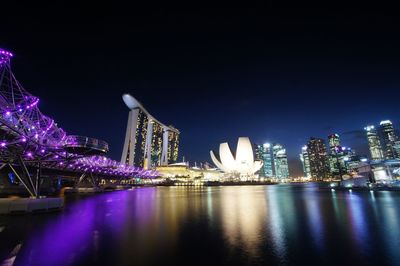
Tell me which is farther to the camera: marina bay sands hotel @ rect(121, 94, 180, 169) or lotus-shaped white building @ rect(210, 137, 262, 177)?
lotus-shaped white building @ rect(210, 137, 262, 177)

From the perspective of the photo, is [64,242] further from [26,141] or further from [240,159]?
[240,159]

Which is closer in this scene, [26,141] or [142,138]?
[26,141]

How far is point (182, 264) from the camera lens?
825cm

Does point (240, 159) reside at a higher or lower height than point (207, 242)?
higher

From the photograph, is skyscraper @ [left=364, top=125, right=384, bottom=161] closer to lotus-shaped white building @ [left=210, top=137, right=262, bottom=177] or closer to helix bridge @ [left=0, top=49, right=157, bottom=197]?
lotus-shaped white building @ [left=210, top=137, right=262, bottom=177]

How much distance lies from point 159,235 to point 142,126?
13329 centimetres

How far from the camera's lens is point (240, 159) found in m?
Answer: 147

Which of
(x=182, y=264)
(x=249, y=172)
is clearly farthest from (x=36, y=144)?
(x=249, y=172)

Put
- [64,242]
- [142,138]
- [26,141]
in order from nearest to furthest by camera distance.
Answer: [64,242] < [26,141] < [142,138]

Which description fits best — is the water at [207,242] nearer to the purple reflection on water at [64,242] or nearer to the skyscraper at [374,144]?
the purple reflection on water at [64,242]

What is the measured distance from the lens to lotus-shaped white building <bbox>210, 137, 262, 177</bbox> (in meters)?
143

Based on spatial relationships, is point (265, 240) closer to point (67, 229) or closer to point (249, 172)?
point (67, 229)

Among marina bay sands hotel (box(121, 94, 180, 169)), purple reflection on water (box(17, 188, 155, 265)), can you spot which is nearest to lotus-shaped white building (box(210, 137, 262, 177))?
marina bay sands hotel (box(121, 94, 180, 169))

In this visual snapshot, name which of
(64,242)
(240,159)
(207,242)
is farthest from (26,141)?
(240,159)
